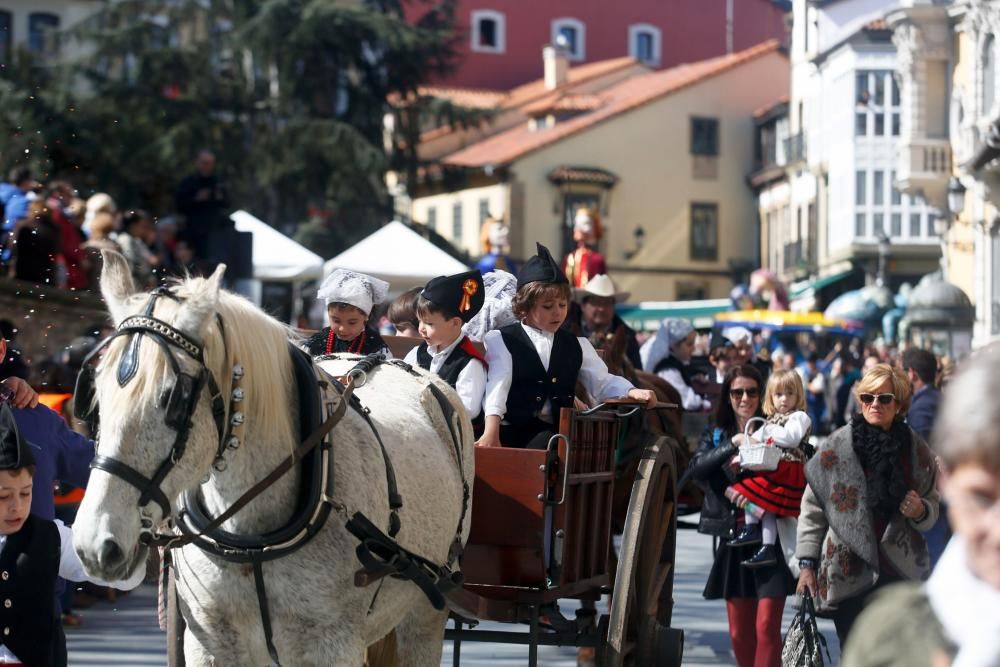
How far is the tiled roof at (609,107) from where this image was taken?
65.6m

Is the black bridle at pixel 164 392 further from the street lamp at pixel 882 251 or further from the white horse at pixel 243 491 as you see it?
the street lamp at pixel 882 251

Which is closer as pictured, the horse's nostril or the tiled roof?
the horse's nostril

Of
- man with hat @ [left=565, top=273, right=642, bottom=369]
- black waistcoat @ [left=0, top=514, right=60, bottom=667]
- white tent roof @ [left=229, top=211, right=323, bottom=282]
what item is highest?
white tent roof @ [left=229, top=211, right=323, bottom=282]

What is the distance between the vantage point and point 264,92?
137ft

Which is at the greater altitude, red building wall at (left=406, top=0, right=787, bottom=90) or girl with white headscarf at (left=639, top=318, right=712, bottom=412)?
red building wall at (left=406, top=0, right=787, bottom=90)

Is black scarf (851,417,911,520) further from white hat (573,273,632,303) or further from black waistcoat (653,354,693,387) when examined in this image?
black waistcoat (653,354,693,387)

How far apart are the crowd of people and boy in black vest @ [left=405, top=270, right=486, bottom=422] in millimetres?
5660

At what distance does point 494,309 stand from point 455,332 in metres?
1.11

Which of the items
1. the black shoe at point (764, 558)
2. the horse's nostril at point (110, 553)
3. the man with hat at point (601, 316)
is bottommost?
the black shoe at point (764, 558)

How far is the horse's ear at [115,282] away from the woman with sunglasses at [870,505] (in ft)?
11.5

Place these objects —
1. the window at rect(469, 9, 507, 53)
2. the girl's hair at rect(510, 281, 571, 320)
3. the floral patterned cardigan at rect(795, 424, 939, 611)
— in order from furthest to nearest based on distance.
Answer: the window at rect(469, 9, 507, 53)
the floral patterned cardigan at rect(795, 424, 939, 611)
the girl's hair at rect(510, 281, 571, 320)

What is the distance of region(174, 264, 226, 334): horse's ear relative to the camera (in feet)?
16.4

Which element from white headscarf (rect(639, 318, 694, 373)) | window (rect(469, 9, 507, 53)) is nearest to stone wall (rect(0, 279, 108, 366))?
white headscarf (rect(639, 318, 694, 373))

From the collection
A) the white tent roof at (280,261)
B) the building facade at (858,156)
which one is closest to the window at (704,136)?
the building facade at (858,156)
